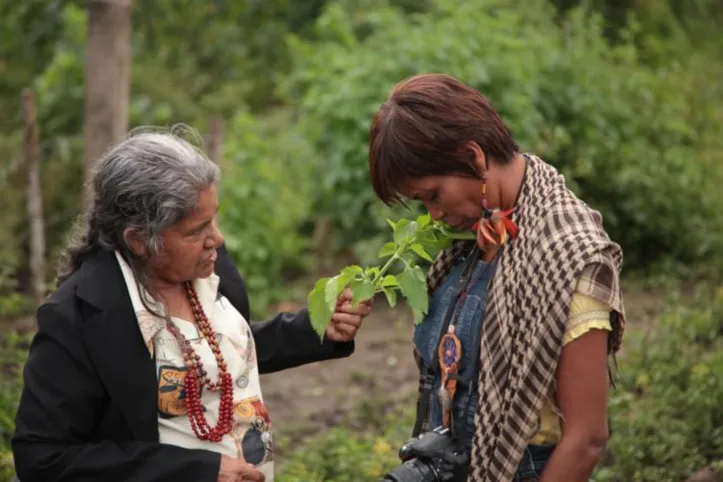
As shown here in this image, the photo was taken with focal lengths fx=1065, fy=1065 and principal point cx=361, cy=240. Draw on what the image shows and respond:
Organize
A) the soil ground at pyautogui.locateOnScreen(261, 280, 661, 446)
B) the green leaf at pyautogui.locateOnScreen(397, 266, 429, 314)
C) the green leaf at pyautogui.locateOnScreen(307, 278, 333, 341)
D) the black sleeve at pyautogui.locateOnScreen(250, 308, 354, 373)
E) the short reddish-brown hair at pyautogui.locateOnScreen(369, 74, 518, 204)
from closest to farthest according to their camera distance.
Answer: the short reddish-brown hair at pyautogui.locateOnScreen(369, 74, 518, 204)
the green leaf at pyautogui.locateOnScreen(397, 266, 429, 314)
the green leaf at pyautogui.locateOnScreen(307, 278, 333, 341)
the black sleeve at pyautogui.locateOnScreen(250, 308, 354, 373)
the soil ground at pyautogui.locateOnScreen(261, 280, 661, 446)

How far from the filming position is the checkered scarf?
2.52m

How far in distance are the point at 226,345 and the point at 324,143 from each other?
495 cm

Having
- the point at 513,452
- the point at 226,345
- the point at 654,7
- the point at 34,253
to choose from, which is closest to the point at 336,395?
the point at 34,253

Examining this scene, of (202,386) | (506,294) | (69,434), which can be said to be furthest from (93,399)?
(506,294)

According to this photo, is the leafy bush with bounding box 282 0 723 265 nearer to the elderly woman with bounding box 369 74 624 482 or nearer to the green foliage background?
the green foliage background

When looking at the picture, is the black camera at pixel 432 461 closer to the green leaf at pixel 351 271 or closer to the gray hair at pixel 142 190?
the green leaf at pixel 351 271

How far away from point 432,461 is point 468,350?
307 mm

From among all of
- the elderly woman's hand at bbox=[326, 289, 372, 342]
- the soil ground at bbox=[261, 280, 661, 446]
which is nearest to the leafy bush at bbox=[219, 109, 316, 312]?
the soil ground at bbox=[261, 280, 661, 446]

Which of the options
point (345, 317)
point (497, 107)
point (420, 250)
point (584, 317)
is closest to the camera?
point (584, 317)

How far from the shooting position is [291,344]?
3.35 meters

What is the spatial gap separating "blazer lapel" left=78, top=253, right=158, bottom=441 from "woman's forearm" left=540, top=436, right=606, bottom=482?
1.07 metres

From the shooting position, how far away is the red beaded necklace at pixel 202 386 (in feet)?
9.54

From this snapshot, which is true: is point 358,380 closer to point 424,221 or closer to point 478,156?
point 424,221

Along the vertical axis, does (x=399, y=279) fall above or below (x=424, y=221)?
below
